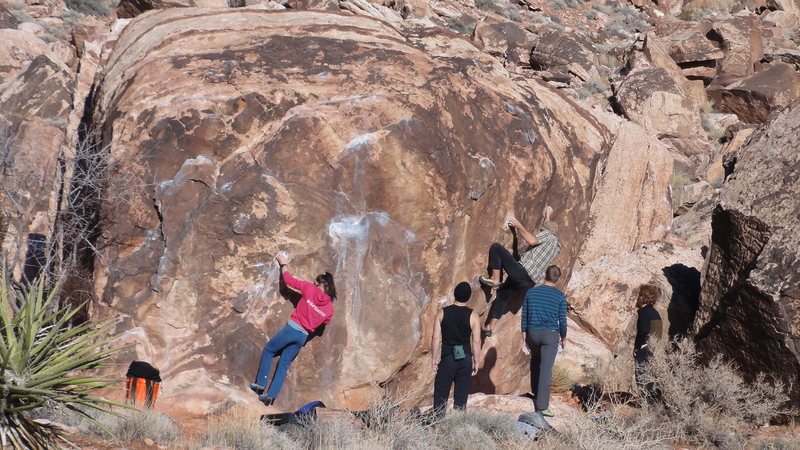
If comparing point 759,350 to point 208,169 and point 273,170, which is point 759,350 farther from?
point 208,169

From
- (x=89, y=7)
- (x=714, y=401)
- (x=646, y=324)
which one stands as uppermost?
(x=89, y=7)

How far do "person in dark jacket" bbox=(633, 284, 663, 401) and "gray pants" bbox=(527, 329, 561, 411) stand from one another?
1752 millimetres

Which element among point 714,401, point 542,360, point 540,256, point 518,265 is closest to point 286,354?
point 542,360

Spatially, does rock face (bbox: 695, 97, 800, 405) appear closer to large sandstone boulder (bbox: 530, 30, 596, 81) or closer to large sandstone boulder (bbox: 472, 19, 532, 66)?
large sandstone boulder (bbox: 530, 30, 596, 81)

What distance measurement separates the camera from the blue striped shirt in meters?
7.64

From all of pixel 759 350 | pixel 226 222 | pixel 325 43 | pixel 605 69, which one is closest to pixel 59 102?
pixel 325 43

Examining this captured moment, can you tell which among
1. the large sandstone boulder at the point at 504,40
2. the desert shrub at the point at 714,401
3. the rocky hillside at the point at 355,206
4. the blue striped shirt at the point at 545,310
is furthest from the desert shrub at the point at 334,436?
the large sandstone boulder at the point at 504,40

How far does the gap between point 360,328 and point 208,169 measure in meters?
2.20

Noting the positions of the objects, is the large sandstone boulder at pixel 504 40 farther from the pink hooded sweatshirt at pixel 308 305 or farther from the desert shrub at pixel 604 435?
the desert shrub at pixel 604 435

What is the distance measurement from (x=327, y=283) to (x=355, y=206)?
2.97 ft

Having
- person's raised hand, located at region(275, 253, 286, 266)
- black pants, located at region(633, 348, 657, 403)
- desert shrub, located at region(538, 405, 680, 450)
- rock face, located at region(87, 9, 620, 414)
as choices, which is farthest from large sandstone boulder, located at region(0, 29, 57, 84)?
desert shrub, located at region(538, 405, 680, 450)

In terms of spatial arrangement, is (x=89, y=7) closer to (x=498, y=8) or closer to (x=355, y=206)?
(x=498, y=8)

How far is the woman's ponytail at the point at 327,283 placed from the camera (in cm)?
755

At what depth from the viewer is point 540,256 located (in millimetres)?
8938
